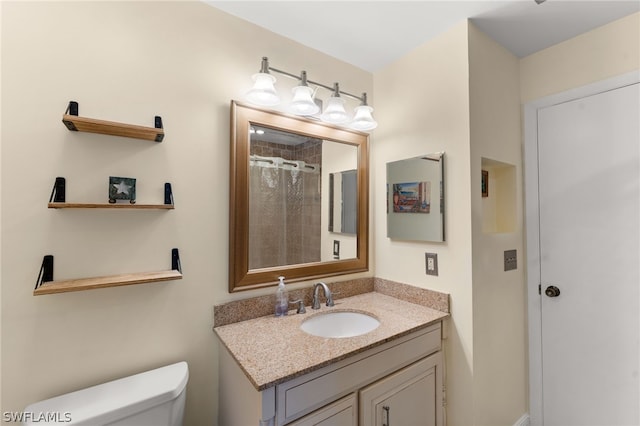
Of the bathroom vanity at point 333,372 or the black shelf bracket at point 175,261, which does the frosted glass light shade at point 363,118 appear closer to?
the bathroom vanity at point 333,372

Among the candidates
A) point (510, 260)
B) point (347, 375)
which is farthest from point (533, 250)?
point (347, 375)

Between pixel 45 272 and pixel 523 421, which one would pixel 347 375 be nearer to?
pixel 45 272

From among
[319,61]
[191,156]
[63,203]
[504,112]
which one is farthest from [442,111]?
[63,203]

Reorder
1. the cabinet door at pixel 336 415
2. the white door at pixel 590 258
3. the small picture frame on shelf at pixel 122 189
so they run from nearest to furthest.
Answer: the cabinet door at pixel 336 415, the small picture frame on shelf at pixel 122 189, the white door at pixel 590 258

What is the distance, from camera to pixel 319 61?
1800 mm

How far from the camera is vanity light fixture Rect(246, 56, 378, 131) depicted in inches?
54.5

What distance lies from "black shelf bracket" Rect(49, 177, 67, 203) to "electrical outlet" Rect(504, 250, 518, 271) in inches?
86.4

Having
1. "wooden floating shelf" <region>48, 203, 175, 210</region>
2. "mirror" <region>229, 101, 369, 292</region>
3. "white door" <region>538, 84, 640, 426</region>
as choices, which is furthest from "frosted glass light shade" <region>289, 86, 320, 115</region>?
"white door" <region>538, 84, 640, 426</region>

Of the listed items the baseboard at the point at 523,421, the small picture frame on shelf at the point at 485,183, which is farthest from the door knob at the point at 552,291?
the baseboard at the point at 523,421

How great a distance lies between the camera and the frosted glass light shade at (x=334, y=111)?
1.65 m

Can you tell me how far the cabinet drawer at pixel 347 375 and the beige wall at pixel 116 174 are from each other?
557 mm

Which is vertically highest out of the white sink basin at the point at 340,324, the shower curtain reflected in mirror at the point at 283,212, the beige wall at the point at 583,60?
the beige wall at the point at 583,60

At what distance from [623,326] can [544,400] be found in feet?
2.15

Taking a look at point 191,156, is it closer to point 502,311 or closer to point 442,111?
point 442,111
